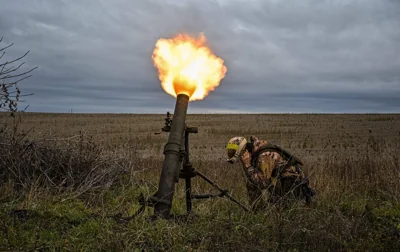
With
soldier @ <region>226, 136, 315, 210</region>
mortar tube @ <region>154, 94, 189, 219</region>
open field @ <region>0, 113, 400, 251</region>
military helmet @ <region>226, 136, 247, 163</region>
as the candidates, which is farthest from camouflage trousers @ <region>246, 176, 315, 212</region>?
mortar tube @ <region>154, 94, 189, 219</region>

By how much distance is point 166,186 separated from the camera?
5387 millimetres

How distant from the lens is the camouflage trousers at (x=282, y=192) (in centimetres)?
634

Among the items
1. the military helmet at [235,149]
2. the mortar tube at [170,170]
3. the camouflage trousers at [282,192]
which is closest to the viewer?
the mortar tube at [170,170]

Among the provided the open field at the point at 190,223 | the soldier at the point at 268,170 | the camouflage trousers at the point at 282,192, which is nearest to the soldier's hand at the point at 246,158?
the soldier at the point at 268,170

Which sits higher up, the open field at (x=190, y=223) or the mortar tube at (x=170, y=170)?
the mortar tube at (x=170, y=170)

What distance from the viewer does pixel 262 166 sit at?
6.39 m

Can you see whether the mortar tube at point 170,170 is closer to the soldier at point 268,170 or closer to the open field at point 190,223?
the open field at point 190,223

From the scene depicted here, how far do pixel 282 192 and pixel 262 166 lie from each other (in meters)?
0.67

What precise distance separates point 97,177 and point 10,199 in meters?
1.73

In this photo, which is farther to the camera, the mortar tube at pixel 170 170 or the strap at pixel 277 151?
the strap at pixel 277 151

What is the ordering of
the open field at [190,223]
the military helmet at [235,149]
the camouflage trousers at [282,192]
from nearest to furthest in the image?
the open field at [190,223], the camouflage trousers at [282,192], the military helmet at [235,149]

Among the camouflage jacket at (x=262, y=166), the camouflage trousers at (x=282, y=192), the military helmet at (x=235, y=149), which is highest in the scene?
the military helmet at (x=235, y=149)

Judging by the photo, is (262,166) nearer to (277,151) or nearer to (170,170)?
(277,151)

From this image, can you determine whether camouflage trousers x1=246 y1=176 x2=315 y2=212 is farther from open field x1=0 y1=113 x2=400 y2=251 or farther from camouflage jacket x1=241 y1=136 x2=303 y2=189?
open field x1=0 y1=113 x2=400 y2=251
